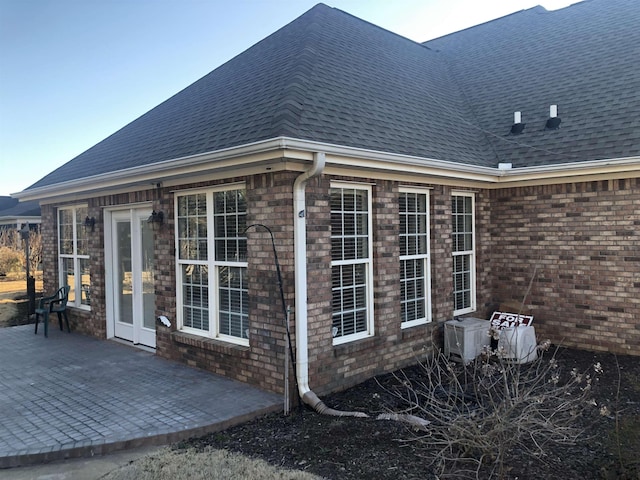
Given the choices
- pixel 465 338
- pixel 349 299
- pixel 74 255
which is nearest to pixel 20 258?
pixel 74 255

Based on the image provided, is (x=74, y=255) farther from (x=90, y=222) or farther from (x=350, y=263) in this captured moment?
(x=350, y=263)

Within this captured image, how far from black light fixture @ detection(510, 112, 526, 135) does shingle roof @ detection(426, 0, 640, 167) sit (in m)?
0.12

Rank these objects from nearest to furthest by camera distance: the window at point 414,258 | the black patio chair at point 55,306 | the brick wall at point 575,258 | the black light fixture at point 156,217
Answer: the window at point 414,258, the black light fixture at point 156,217, the brick wall at point 575,258, the black patio chair at point 55,306

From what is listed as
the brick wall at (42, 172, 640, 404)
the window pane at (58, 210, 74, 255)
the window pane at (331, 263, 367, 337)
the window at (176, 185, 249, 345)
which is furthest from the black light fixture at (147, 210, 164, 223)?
the window pane at (58, 210, 74, 255)

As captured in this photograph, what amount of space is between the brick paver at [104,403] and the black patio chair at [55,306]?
4.71ft

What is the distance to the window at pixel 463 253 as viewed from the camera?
26.7ft

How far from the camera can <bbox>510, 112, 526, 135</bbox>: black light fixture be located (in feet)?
29.1

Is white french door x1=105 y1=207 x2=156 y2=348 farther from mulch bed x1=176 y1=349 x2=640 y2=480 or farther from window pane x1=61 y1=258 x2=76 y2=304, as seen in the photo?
mulch bed x1=176 y1=349 x2=640 y2=480

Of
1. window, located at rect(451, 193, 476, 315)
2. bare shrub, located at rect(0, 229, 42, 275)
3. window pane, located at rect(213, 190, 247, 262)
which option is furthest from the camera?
bare shrub, located at rect(0, 229, 42, 275)

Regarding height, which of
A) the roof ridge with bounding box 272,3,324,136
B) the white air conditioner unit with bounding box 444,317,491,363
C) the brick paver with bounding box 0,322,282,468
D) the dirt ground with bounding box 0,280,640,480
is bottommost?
the dirt ground with bounding box 0,280,640,480

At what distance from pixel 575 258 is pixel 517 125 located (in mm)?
2777

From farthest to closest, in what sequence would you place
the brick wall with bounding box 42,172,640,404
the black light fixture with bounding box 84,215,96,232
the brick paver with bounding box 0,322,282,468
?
1. the black light fixture with bounding box 84,215,96,232
2. the brick wall with bounding box 42,172,640,404
3. the brick paver with bounding box 0,322,282,468

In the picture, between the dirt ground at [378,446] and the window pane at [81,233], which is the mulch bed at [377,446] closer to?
the dirt ground at [378,446]

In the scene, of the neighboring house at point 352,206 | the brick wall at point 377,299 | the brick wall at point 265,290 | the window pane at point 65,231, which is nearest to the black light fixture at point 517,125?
the neighboring house at point 352,206
